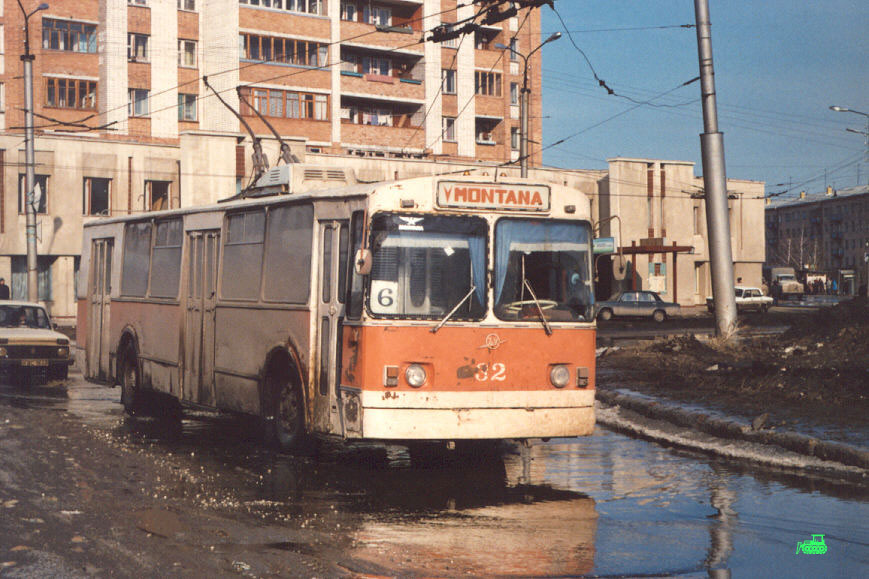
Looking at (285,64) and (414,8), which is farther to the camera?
(414,8)

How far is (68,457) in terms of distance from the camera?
12.0 m

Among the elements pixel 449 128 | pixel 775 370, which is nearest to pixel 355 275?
pixel 775 370

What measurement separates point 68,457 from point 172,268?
4493 mm

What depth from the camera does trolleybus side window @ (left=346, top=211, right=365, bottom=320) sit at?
1099cm

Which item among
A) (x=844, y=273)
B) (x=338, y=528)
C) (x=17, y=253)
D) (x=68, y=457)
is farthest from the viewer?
(x=844, y=273)

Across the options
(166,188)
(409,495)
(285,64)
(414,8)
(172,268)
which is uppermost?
(414,8)

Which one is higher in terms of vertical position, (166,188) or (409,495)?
(166,188)

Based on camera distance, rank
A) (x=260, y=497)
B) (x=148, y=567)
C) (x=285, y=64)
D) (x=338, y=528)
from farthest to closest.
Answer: (x=285, y=64) → (x=260, y=497) → (x=338, y=528) → (x=148, y=567)

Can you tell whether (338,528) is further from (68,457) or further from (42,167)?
(42,167)

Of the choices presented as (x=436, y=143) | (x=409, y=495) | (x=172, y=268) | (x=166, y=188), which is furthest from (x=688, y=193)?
(x=409, y=495)

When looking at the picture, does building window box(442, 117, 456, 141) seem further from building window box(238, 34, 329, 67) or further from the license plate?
the license plate

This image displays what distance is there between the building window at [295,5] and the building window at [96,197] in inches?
510

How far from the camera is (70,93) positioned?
199ft
